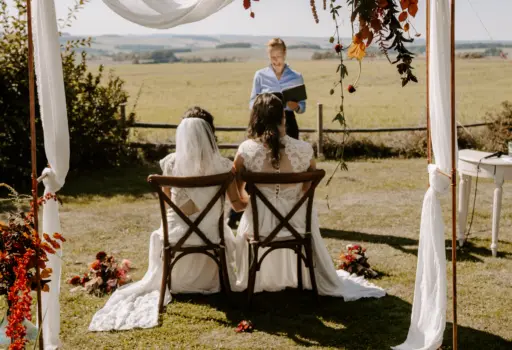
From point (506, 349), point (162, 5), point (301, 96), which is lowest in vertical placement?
point (506, 349)

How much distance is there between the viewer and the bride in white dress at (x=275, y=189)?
487cm

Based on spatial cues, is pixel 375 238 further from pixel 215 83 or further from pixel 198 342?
pixel 215 83

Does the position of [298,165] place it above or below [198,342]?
above

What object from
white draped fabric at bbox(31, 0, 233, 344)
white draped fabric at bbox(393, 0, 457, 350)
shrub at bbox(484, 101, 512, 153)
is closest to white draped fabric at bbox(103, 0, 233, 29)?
white draped fabric at bbox(31, 0, 233, 344)

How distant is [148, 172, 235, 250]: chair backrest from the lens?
459 cm

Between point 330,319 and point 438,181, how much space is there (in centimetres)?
139

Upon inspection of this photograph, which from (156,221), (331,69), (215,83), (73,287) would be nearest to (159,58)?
(215,83)

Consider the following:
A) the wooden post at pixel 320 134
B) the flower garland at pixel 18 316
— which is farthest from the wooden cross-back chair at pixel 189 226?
the wooden post at pixel 320 134

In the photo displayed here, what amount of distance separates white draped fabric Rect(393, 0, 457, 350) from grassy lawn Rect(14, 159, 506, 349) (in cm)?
37

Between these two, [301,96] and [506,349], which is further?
[301,96]

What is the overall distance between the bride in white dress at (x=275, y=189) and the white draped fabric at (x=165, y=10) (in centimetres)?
92

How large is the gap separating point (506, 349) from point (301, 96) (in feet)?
10.9

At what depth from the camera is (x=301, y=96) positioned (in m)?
6.68

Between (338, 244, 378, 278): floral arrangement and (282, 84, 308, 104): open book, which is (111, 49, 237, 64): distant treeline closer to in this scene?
(282, 84, 308, 104): open book
